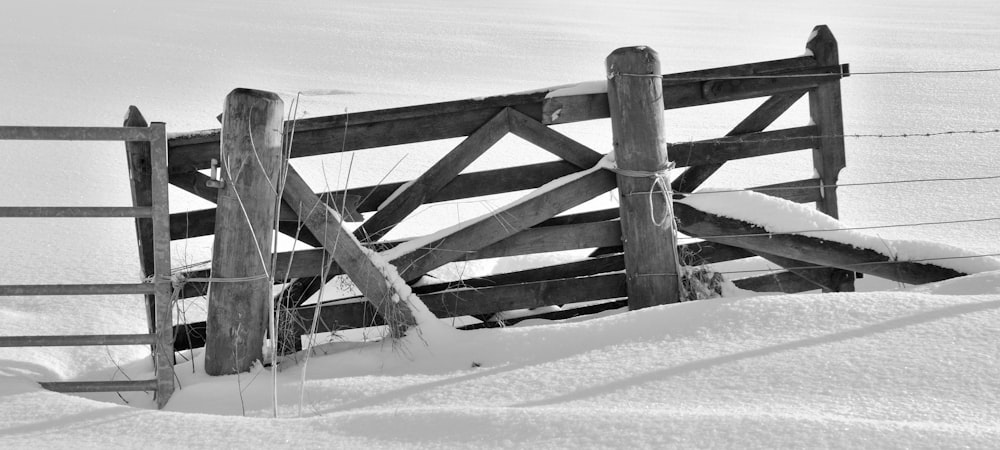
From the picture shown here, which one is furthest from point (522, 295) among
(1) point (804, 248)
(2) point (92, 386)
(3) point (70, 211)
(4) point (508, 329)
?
(3) point (70, 211)

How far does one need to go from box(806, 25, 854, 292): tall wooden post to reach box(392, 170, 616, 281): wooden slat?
1.62 meters

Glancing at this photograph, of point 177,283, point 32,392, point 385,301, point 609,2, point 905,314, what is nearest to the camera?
point 32,392

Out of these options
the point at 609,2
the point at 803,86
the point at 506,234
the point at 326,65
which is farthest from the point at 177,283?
the point at 609,2

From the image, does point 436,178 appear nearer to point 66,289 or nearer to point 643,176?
point 643,176

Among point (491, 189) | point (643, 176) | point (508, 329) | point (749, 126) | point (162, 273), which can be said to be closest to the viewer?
point (162, 273)

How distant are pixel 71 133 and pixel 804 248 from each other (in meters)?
3.45

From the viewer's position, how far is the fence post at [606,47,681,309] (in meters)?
4.27

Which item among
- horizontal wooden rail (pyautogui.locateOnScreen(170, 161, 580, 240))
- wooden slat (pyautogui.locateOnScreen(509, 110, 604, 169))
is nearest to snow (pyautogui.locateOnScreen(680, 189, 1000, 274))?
wooden slat (pyautogui.locateOnScreen(509, 110, 604, 169))

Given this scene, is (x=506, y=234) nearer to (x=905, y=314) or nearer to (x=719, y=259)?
(x=719, y=259)

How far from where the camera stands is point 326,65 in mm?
13234

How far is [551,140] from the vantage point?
4.47 meters

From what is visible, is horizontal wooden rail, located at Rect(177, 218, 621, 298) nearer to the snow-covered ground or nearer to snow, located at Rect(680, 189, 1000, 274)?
snow, located at Rect(680, 189, 1000, 274)

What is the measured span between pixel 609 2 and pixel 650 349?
21.3m

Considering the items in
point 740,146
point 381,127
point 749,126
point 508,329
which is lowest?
point 508,329
